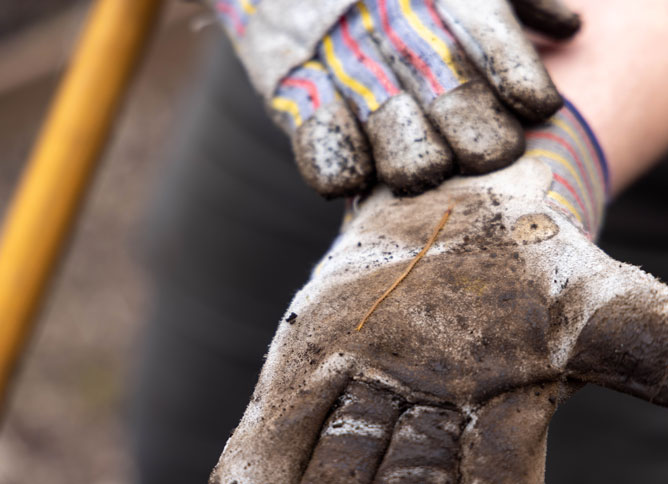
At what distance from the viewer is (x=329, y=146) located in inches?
32.9

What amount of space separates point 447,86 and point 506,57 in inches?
2.9

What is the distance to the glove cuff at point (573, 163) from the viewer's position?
30.1 inches

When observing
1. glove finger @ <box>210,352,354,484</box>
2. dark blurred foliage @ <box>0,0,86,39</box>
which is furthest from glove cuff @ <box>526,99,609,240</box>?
dark blurred foliage @ <box>0,0,86,39</box>

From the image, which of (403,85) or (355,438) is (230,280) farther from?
(355,438)

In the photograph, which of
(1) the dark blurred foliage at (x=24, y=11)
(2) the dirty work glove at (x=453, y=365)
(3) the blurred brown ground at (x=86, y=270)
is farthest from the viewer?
(1) the dark blurred foliage at (x=24, y=11)

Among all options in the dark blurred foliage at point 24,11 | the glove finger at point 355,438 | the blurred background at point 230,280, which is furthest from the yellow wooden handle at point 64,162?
the dark blurred foliage at point 24,11

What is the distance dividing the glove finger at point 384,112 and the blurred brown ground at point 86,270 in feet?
3.98

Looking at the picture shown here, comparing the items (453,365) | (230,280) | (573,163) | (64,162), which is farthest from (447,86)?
(230,280)

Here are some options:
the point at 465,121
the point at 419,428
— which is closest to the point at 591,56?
the point at 465,121

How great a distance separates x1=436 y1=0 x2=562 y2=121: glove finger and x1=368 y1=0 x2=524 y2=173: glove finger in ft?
0.05

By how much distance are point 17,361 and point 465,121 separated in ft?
3.12

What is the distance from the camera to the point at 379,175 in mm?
816

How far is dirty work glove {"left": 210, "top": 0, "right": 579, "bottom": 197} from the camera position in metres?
0.78

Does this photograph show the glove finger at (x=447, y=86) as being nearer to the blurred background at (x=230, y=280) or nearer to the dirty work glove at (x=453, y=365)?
the dirty work glove at (x=453, y=365)
